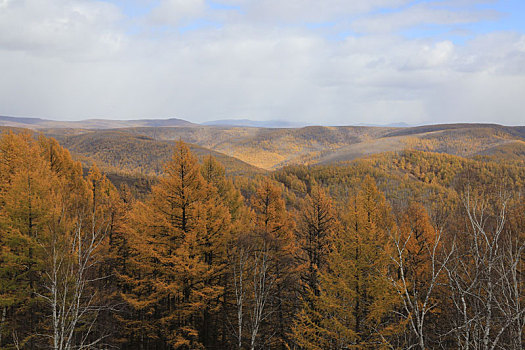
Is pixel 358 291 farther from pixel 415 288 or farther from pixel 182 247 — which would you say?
pixel 182 247

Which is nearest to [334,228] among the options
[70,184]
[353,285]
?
[353,285]

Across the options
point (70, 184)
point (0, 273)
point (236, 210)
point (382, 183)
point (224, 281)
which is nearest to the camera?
point (0, 273)

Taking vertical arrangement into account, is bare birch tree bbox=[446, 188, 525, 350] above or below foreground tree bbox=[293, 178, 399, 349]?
above

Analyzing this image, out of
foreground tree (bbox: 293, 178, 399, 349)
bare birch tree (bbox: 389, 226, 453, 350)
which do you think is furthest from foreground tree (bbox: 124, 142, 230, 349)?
bare birch tree (bbox: 389, 226, 453, 350)

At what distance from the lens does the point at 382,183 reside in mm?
193625

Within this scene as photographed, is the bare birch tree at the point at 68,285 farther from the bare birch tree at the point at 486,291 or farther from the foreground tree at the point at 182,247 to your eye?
the bare birch tree at the point at 486,291

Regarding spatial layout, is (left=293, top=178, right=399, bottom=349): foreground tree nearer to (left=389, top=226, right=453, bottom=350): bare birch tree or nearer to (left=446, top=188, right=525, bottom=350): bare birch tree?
(left=389, top=226, right=453, bottom=350): bare birch tree

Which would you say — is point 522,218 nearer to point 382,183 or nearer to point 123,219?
point 123,219

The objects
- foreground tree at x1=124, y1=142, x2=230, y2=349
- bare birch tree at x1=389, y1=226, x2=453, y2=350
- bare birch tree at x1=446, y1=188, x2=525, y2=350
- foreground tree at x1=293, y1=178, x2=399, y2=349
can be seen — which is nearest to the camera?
bare birch tree at x1=389, y1=226, x2=453, y2=350

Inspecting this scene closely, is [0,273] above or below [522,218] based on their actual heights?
below

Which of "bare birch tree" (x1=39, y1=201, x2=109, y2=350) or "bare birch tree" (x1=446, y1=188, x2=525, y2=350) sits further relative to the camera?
"bare birch tree" (x1=39, y1=201, x2=109, y2=350)

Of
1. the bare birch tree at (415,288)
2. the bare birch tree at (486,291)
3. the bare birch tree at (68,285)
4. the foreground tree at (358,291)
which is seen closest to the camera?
the bare birch tree at (415,288)

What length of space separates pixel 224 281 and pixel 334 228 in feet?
30.0

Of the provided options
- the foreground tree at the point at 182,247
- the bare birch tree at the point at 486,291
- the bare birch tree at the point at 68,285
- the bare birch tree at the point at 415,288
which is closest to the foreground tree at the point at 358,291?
the bare birch tree at the point at 415,288
